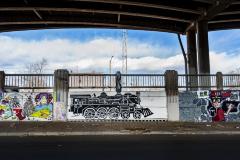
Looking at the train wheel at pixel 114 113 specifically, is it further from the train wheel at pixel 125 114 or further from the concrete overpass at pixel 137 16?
the concrete overpass at pixel 137 16

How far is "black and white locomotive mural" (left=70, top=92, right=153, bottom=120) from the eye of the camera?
2697 centimetres

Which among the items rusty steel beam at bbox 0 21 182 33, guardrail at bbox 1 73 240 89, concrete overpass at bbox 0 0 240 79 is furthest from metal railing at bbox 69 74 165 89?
rusty steel beam at bbox 0 21 182 33

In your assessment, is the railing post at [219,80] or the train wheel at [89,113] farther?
the railing post at [219,80]

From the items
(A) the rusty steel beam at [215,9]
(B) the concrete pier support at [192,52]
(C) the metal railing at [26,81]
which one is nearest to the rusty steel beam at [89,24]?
(B) the concrete pier support at [192,52]

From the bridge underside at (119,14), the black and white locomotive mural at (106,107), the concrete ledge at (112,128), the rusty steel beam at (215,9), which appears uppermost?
the bridge underside at (119,14)

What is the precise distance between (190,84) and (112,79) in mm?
5538

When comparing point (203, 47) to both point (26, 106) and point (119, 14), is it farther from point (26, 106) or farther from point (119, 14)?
point (26, 106)

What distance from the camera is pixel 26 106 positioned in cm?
2705

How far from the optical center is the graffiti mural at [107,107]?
1061 inches

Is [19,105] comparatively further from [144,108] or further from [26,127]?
[144,108]

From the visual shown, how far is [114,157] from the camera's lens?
37.9ft

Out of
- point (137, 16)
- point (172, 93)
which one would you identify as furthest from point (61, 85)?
point (137, 16)

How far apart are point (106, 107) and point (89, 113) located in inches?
46.8

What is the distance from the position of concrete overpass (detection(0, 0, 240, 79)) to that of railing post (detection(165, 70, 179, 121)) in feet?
33.5
